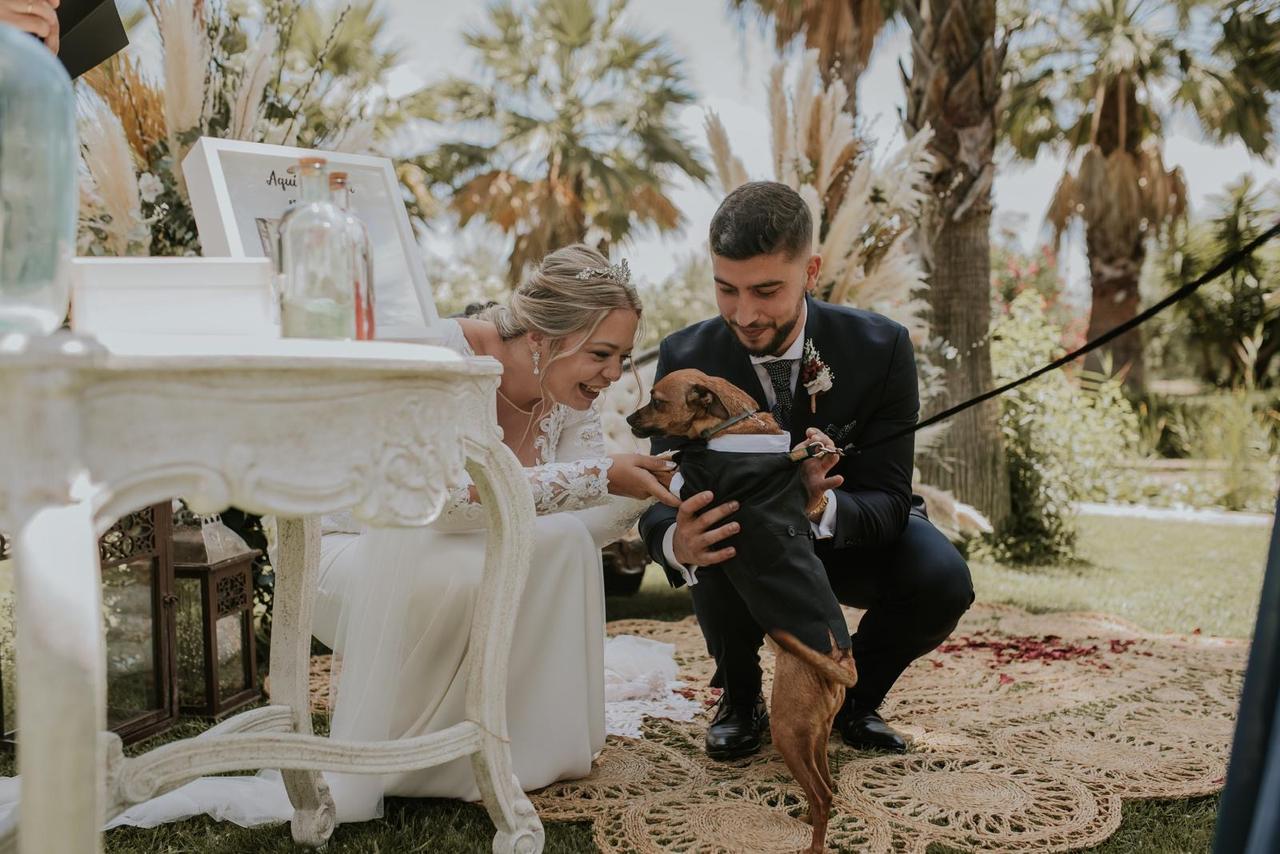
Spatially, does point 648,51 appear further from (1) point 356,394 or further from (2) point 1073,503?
(1) point 356,394

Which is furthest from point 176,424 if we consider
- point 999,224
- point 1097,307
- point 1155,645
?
point 999,224

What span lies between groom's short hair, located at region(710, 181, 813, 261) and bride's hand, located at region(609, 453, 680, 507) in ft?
2.02

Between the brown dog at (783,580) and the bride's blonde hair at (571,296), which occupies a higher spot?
the bride's blonde hair at (571,296)

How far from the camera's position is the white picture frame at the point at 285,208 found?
78.6 inches

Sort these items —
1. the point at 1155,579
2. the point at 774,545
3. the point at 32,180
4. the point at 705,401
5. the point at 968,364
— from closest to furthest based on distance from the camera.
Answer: the point at 32,180 → the point at 774,545 → the point at 705,401 → the point at 1155,579 → the point at 968,364

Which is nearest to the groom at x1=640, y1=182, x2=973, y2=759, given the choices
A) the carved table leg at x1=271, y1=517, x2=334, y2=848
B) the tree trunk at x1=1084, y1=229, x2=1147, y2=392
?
the carved table leg at x1=271, y1=517, x2=334, y2=848

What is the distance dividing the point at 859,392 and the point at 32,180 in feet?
7.11

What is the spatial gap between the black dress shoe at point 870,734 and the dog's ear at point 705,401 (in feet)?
3.65

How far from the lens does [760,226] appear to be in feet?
8.65

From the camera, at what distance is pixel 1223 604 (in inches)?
197

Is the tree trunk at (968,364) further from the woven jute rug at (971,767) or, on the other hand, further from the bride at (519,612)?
the bride at (519,612)

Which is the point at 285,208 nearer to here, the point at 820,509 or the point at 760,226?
the point at 760,226

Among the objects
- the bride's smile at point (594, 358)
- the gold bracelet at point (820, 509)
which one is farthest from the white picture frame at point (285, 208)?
the gold bracelet at point (820, 509)

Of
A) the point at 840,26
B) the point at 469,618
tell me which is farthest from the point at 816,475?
the point at 840,26
